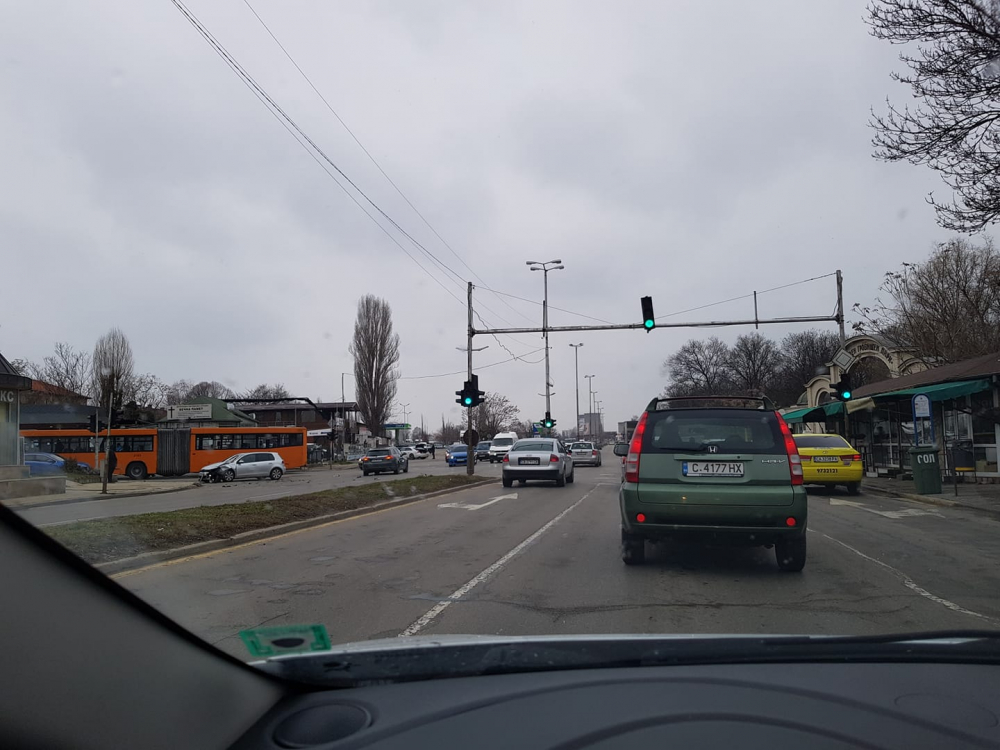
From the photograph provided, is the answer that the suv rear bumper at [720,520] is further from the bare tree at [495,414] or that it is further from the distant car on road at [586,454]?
the bare tree at [495,414]

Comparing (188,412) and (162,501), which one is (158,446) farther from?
(162,501)

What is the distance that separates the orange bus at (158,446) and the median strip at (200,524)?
897 inches

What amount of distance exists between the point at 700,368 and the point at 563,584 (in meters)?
84.0

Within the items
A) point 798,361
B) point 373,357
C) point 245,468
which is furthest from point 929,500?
point 798,361

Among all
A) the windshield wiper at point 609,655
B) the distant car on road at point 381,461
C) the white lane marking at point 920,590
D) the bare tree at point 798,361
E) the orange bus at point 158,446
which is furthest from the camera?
the bare tree at point 798,361

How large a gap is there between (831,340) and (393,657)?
86496 millimetres

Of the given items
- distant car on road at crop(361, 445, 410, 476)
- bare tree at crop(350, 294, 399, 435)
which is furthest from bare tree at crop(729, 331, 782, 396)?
distant car on road at crop(361, 445, 410, 476)

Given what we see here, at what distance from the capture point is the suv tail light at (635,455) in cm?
767

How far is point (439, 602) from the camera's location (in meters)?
6.39

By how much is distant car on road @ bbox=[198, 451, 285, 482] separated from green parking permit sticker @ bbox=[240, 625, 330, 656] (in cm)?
3269

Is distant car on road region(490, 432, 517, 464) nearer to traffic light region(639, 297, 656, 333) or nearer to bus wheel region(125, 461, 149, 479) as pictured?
bus wheel region(125, 461, 149, 479)

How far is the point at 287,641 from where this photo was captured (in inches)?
111

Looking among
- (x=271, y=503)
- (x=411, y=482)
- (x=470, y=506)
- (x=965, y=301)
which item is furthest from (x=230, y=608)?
(x=965, y=301)

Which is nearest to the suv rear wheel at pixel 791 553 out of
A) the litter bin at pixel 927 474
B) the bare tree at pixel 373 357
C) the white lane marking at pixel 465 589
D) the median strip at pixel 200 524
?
the white lane marking at pixel 465 589
